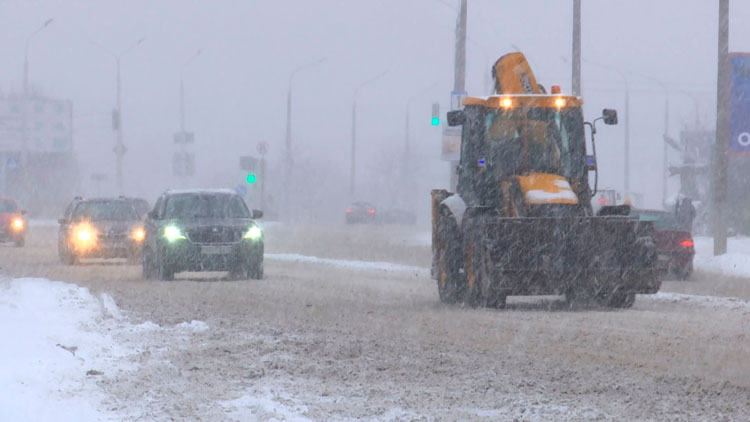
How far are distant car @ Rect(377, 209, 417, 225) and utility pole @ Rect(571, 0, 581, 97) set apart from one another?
58870 millimetres

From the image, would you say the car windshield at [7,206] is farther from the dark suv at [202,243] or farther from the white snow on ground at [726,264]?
the white snow on ground at [726,264]

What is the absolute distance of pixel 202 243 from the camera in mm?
22297

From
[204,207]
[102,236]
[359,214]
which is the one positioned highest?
[204,207]

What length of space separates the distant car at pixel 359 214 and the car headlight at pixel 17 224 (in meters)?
44.4

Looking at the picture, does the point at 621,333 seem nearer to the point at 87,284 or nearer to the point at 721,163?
the point at 87,284

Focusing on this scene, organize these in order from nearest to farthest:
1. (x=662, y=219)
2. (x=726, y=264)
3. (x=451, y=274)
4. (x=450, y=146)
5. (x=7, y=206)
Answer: (x=451, y=274), (x=662, y=219), (x=726, y=264), (x=450, y=146), (x=7, y=206)

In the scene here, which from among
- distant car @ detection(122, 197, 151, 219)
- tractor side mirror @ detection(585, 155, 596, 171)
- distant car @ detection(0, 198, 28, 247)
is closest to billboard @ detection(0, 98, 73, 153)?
distant car @ detection(0, 198, 28, 247)

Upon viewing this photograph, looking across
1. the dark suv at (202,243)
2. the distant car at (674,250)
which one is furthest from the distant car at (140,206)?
the distant car at (674,250)

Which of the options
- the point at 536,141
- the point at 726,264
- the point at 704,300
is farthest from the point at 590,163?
the point at 726,264

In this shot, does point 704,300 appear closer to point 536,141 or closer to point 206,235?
point 536,141

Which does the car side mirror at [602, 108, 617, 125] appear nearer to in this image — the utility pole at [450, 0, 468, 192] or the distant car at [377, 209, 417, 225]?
the utility pole at [450, 0, 468, 192]

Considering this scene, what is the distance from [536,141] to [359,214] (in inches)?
2697

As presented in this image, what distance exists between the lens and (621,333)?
13016mm

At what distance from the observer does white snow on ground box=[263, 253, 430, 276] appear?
2811 centimetres
